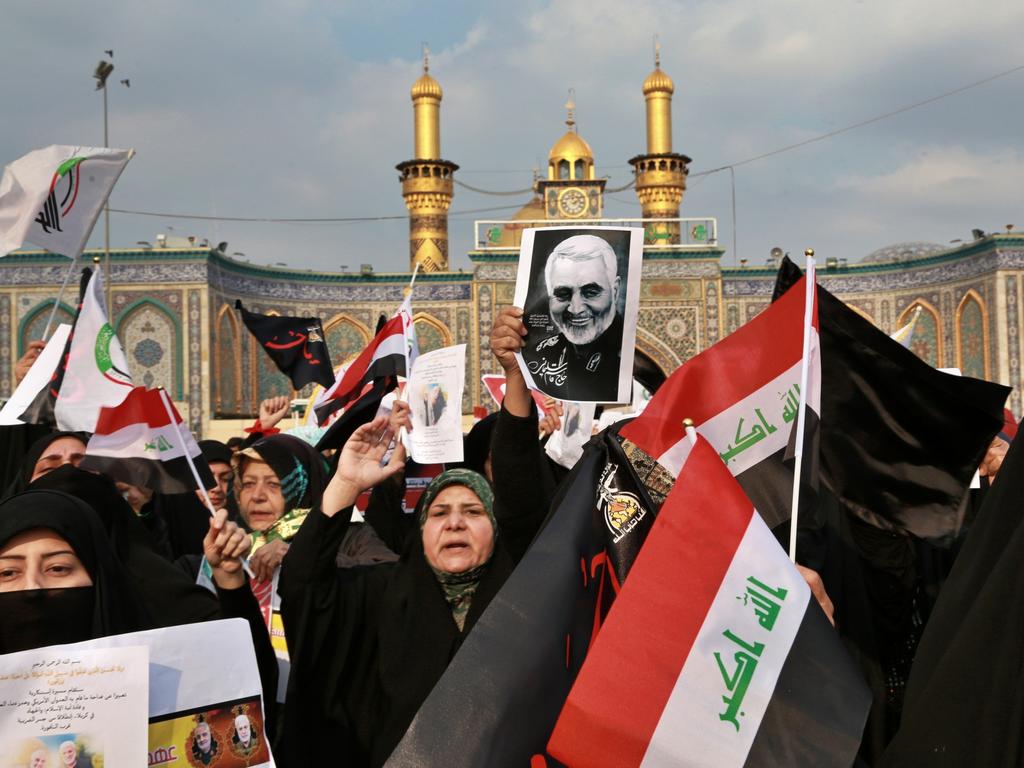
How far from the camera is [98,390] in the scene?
16.9 ft

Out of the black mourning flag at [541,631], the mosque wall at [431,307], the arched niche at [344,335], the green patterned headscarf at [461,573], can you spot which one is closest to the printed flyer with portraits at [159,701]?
the black mourning flag at [541,631]

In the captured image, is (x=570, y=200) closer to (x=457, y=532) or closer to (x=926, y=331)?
(x=926, y=331)

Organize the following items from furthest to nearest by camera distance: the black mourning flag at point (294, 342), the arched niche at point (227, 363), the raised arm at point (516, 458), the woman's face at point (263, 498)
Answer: the arched niche at point (227, 363), the black mourning flag at point (294, 342), the woman's face at point (263, 498), the raised arm at point (516, 458)

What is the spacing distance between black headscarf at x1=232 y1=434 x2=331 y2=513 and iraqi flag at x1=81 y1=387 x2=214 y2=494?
1.51 ft

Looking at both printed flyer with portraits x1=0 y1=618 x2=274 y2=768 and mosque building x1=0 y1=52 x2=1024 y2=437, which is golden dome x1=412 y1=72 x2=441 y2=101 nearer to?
mosque building x1=0 y1=52 x2=1024 y2=437

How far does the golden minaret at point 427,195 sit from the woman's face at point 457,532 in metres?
19.9

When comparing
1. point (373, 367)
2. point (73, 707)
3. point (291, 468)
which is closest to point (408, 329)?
point (373, 367)

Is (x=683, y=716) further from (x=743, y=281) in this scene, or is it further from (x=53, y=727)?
(x=743, y=281)

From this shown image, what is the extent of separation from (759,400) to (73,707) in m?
1.57

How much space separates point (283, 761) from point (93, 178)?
3.50 meters

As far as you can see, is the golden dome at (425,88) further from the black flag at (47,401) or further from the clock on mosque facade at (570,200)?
the black flag at (47,401)

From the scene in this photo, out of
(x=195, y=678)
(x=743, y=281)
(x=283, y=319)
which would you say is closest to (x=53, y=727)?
(x=195, y=678)

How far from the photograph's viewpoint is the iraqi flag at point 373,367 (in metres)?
5.63

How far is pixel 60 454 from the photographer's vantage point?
4.19m
